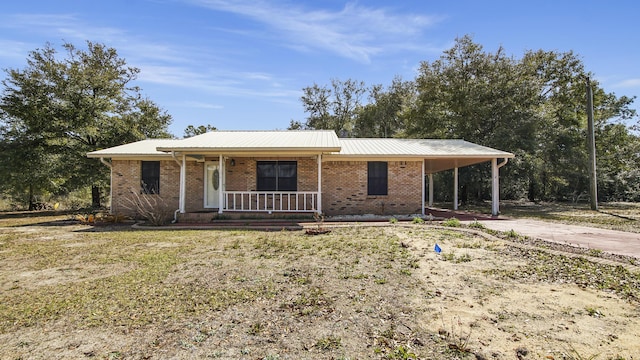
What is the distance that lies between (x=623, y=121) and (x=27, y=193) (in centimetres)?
4200

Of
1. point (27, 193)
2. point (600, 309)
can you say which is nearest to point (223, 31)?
point (600, 309)

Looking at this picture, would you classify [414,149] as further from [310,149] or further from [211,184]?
[211,184]

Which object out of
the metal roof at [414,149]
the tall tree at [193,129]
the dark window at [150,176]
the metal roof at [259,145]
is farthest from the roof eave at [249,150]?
the tall tree at [193,129]

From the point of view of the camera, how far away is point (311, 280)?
4816 millimetres

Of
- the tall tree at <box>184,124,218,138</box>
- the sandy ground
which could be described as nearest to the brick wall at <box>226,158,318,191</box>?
the sandy ground

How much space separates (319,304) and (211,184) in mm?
10855

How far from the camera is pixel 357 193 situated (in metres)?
13.1

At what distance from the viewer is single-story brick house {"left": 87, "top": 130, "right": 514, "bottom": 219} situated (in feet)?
41.8

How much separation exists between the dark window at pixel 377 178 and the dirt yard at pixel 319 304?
6.33m

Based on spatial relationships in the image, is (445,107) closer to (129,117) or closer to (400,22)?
(400,22)

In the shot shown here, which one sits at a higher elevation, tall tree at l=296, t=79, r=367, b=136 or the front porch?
tall tree at l=296, t=79, r=367, b=136

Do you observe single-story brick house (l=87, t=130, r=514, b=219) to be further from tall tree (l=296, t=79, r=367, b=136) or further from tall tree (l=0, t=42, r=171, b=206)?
tall tree (l=296, t=79, r=367, b=136)

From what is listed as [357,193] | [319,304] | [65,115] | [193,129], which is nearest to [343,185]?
[357,193]

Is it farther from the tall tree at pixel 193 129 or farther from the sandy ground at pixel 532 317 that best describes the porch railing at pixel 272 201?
the tall tree at pixel 193 129
